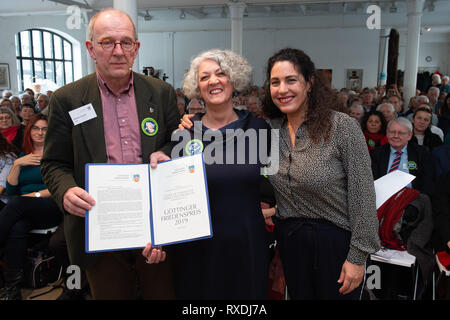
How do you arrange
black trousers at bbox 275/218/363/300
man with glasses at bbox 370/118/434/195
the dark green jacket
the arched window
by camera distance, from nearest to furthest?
the dark green jacket < black trousers at bbox 275/218/363/300 < man with glasses at bbox 370/118/434/195 < the arched window

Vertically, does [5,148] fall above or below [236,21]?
below

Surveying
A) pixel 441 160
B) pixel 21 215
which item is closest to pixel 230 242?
pixel 21 215

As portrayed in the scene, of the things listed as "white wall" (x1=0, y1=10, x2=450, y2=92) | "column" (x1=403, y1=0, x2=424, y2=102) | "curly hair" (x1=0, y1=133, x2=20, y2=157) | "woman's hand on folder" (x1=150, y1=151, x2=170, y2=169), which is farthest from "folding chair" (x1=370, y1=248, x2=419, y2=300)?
"white wall" (x1=0, y1=10, x2=450, y2=92)

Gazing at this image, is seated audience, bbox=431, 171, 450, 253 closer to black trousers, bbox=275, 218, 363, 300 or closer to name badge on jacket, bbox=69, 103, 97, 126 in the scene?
black trousers, bbox=275, 218, 363, 300

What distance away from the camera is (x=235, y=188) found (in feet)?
6.08

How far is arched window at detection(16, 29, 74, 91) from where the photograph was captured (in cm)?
1730

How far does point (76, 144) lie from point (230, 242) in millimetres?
905

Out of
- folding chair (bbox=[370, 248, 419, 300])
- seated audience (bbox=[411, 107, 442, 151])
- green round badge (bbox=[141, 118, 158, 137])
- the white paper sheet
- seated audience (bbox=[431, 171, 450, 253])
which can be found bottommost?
folding chair (bbox=[370, 248, 419, 300])

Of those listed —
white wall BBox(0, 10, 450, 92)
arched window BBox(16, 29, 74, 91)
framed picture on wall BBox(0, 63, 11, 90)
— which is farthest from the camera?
arched window BBox(16, 29, 74, 91)

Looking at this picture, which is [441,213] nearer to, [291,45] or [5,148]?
[5,148]

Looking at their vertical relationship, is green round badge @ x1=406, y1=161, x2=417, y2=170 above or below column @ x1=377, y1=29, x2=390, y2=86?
below

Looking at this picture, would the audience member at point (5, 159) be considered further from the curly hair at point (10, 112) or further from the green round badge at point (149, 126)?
the green round badge at point (149, 126)

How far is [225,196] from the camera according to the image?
1.86 m

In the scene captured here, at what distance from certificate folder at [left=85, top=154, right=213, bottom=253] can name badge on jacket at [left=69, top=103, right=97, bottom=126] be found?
26cm
